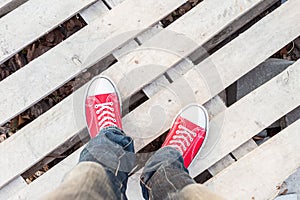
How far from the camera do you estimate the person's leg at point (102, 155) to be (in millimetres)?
1037

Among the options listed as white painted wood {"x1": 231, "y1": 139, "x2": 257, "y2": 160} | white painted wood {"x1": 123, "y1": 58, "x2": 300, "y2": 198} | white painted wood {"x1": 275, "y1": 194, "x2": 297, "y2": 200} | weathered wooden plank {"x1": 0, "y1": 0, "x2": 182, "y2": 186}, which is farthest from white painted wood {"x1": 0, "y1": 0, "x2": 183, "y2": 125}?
white painted wood {"x1": 275, "y1": 194, "x2": 297, "y2": 200}

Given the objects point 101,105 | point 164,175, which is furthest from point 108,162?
point 101,105

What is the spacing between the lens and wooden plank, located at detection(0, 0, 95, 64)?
4.43ft

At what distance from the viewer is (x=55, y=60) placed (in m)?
1.35

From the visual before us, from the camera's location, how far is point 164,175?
122cm

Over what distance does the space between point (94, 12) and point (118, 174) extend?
46cm

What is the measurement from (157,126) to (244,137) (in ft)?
0.77

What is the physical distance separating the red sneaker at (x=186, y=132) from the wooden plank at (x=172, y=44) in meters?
0.14

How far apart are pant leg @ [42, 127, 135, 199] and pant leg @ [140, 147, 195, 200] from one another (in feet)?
0.18

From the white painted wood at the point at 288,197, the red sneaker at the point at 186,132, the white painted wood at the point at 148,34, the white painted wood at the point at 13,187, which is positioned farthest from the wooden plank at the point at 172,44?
the white painted wood at the point at 288,197

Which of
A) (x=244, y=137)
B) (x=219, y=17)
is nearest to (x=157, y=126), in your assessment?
(x=244, y=137)

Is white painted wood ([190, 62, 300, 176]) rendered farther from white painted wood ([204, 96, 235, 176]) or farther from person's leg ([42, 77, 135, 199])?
person's leg ([42, 77, 135, 199])

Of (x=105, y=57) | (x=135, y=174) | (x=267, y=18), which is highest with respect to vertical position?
(x=105, y=57)

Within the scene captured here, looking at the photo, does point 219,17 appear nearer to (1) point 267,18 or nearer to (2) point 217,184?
(1) point 267,18
